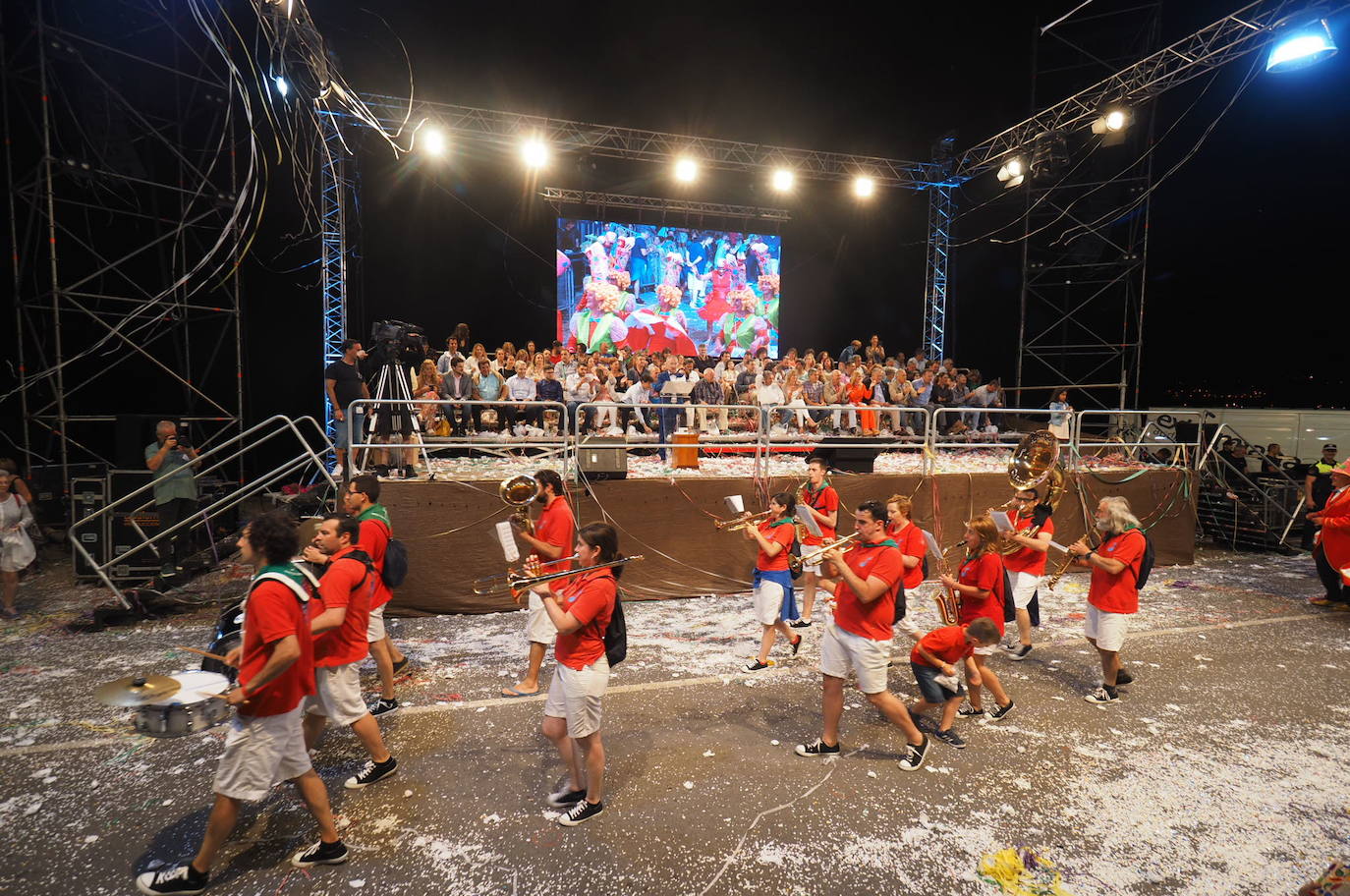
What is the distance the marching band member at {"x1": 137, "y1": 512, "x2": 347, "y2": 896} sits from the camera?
9.84ft

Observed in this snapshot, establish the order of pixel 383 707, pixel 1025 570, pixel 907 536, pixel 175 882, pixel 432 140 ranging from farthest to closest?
pixel 432 140 → pixel 1025 570 → pixel 907 536 → pixel 383 707 → pixel 175 882

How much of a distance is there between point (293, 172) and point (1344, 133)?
25913 millimetres

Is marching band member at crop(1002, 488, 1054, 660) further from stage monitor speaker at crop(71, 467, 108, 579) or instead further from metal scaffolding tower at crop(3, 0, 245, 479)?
metal scaffolding tower at crop(3, 0, 245, 479)

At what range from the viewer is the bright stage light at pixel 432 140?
47.3 feet

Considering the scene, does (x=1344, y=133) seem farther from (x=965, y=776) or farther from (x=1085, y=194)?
(x=965, y=776)

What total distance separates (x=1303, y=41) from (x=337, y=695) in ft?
52.7

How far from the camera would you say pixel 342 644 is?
12.8 ft

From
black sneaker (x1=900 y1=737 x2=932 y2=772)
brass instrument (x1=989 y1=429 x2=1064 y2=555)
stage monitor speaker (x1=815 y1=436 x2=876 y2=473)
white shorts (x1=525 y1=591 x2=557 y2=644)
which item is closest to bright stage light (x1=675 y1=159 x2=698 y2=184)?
stage monitor speaker (x1=815 y1=436 x2=876 y2=473)

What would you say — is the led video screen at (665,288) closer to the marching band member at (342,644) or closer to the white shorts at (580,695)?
the marching band member at (342,644)

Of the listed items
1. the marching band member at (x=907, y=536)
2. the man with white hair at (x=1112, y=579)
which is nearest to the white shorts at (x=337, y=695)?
the marching band member at (x=907, y=536)

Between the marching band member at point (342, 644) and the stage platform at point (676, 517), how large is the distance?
3253 millimetres

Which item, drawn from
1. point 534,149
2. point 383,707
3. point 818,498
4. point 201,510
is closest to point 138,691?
point 383,707

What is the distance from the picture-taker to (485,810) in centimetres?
378

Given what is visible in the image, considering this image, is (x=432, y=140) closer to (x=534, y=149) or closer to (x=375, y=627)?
(x=534, y=149)
